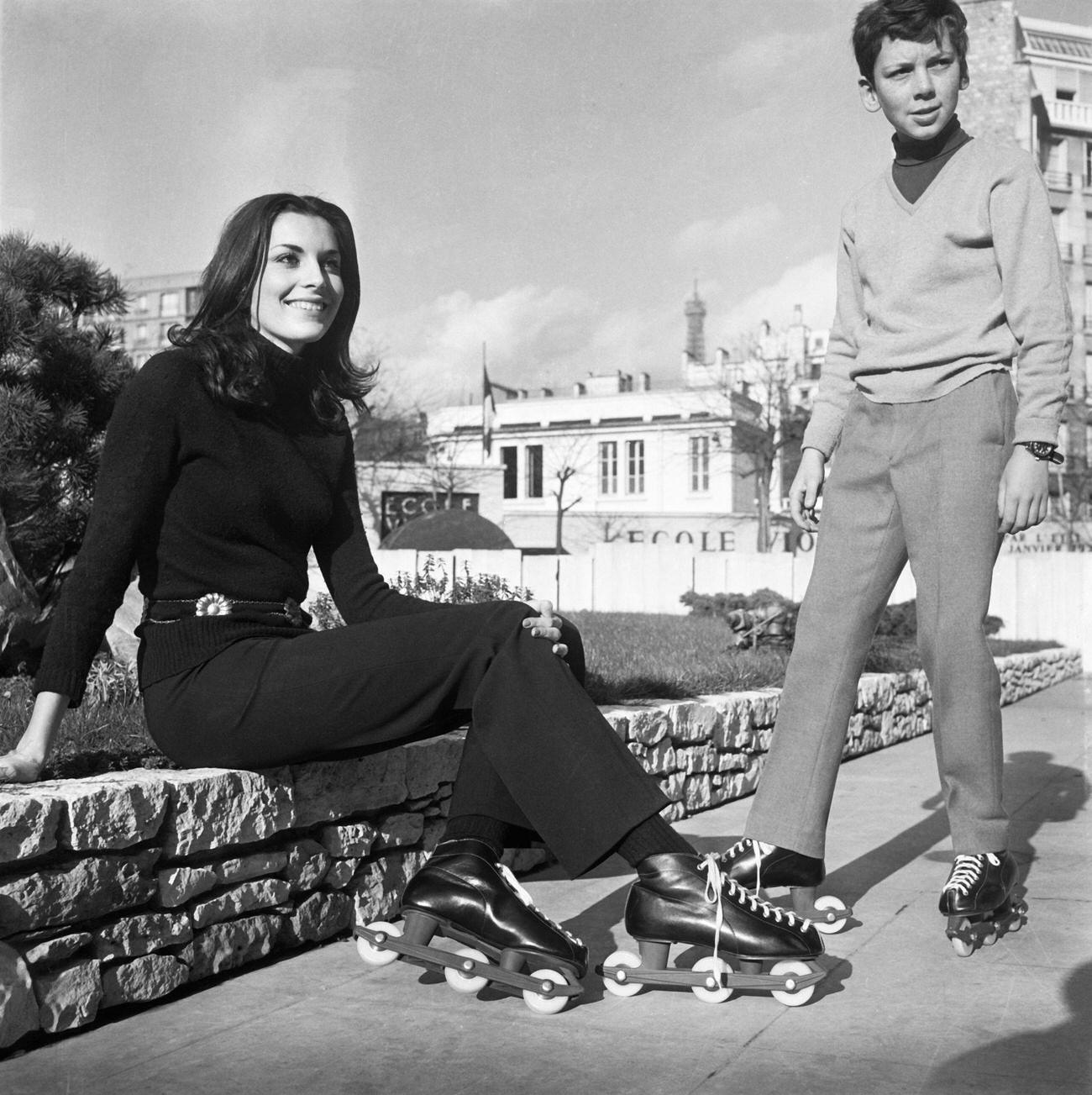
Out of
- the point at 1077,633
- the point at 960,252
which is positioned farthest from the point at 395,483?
the point at 960,252

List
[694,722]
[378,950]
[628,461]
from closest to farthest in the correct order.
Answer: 1. [378,950]
2. [694,722]
3. [628,461]

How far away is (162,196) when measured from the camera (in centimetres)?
519

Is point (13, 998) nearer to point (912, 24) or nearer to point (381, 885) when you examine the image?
point (381, 885)

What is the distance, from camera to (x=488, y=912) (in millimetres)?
2348

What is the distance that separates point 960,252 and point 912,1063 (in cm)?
188

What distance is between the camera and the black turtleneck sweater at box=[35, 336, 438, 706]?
2457 millimetres

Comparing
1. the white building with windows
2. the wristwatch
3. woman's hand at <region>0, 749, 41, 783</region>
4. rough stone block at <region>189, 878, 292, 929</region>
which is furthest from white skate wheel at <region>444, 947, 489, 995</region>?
the white building with windows

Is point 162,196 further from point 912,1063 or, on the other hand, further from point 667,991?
point 912,1063

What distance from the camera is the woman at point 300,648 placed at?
92.4 inches

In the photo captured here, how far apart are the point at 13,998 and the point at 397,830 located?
1192mm

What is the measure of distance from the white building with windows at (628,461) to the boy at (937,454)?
4055cm

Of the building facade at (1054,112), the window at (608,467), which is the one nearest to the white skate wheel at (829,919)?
the building facade at (1054,112)

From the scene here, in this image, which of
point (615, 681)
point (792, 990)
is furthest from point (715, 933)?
point (615, 681)

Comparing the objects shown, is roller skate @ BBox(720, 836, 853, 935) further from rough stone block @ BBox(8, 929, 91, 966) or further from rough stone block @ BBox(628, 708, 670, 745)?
rough stone block @ BBox(8, 929, 91, 966)
